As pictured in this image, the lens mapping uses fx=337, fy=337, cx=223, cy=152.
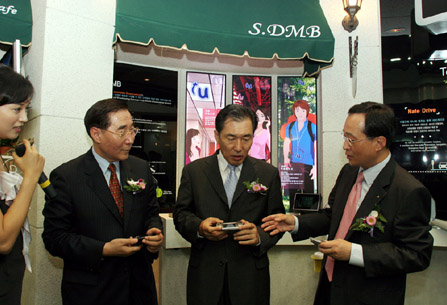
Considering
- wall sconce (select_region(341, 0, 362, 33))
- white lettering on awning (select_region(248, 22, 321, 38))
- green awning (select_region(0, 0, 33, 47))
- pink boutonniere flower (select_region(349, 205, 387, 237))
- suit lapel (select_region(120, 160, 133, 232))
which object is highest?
wall sconce (select_region(341, 0, 362, 33))

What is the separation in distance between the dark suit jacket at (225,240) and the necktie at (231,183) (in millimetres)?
60

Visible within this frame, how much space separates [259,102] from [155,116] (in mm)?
1437

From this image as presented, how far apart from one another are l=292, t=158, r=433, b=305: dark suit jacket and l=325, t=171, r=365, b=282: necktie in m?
0.07

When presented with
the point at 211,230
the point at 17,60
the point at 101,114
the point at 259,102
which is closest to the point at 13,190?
the point at 101,114

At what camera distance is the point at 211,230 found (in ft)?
6.70

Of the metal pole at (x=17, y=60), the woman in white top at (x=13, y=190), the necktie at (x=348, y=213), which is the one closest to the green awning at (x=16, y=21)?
the metal pole at (x=17, y=60)

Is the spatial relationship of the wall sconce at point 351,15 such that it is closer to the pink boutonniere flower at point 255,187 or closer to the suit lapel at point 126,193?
the pink boutonniere flower at point 255,187

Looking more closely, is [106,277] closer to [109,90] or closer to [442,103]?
[109,90]

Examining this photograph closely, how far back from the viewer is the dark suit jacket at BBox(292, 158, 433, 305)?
5.99 ft

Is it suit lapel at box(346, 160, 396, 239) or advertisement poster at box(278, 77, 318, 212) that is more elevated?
advertisement poster at box(278, 77, 318, 212)

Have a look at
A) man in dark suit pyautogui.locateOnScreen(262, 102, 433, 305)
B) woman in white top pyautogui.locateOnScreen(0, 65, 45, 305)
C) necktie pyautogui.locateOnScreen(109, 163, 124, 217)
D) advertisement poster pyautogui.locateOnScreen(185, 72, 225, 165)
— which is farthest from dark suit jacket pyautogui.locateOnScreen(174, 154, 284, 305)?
advertisement poster pyautogui.locateOnScreen(185, 72, 225, 165)

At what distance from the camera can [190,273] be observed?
7.59 ft

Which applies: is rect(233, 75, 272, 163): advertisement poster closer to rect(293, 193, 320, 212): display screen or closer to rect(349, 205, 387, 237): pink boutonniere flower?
rect(293, 193, 320, 212): display screen

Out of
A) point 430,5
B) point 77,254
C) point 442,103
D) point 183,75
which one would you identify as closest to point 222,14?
point 183,75
